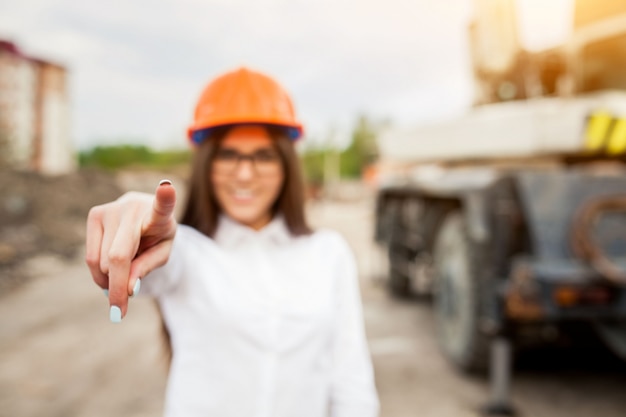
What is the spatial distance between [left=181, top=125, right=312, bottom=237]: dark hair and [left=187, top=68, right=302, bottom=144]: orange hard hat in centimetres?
3

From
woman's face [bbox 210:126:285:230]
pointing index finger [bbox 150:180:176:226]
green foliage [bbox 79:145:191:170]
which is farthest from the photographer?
green foliage [bbox 79:145:191:170]

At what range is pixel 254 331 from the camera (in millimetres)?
1559

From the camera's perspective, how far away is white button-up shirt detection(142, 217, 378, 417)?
155cm

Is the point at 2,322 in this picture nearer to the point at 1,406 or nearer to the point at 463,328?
the point at 1,406

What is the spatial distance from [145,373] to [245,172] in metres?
3.49

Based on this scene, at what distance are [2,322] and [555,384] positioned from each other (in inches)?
202

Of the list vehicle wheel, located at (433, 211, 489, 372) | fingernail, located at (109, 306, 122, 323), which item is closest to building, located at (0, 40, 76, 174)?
vehicle wheel, located at (433, 211, 489, 372)

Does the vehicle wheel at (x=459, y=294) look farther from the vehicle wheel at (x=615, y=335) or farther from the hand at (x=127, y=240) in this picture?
the hand at (x=127, y=240)

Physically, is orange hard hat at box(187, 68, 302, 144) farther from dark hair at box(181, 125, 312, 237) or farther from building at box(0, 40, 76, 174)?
building at box(0, 40, 76, 174)

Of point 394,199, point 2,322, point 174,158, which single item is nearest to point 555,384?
point 394,199

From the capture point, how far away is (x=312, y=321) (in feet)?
5.34

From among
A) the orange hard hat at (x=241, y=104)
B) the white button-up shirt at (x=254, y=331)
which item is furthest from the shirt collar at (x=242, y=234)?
A: the orange hard hat at (x=241, y=104)

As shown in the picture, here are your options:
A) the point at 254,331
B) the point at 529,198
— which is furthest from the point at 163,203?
the point at 529,198

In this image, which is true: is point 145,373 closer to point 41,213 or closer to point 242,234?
point 242,234
